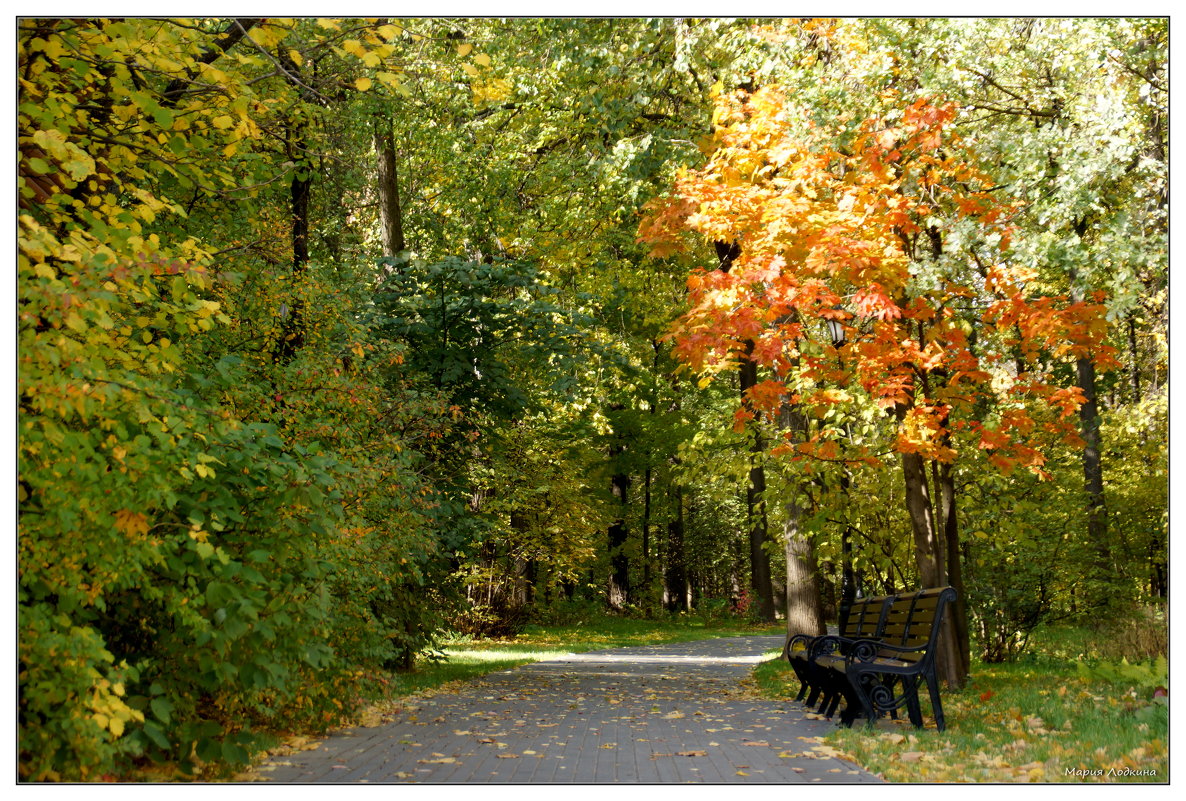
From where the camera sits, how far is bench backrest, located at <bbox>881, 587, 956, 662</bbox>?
7.48 meters

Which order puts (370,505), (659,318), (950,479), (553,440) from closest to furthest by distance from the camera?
(370,505), (950,479), (659,318), (553,440)

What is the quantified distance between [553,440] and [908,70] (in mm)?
16397

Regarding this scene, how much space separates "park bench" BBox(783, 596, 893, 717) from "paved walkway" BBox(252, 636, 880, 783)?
0.28 m

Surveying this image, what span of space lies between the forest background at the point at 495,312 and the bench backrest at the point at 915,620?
1367 millimetres

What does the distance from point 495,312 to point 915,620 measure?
270 inches

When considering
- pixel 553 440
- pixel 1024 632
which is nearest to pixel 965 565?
pixel 1024 632

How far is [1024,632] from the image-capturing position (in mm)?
13094

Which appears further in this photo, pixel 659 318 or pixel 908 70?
pixel 659 318

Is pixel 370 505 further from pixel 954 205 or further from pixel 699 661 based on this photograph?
pixel 699 661

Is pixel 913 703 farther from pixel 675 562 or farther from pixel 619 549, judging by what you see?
pixel 675 562

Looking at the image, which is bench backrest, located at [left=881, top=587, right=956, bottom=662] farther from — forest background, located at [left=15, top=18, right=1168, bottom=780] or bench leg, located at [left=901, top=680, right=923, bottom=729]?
forest background, located at [left=15, top=18, right=1168, bottom=780]

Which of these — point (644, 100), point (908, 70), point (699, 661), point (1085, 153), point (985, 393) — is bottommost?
point (699, 661)

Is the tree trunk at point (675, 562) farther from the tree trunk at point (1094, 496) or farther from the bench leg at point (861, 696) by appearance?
the bench leg at point (861, 696)

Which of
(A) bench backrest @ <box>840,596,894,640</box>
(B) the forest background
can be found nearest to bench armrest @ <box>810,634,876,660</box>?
(A) bench backrest @ <box>840,596,894,640</box>
